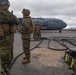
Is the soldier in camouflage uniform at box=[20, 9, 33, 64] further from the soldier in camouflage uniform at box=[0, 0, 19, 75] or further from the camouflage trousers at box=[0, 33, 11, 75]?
the camouflage trousers at box=[0, 33, 11, 75]

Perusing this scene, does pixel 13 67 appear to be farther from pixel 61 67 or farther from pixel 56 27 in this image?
pixel 56 27

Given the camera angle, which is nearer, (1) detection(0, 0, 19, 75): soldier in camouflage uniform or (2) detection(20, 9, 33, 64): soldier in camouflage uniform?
(1) detection(0, 0, 19, 75): soldier in camouflage uniform

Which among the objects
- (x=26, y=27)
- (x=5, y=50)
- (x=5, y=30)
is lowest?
(x=5, y=50)

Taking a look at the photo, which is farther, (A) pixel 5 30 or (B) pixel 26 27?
(B) pixel 26 27

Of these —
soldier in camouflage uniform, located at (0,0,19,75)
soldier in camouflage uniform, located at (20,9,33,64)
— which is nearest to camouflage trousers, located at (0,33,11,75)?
soldier in camouflage uniform, located at (0,0,19,75)

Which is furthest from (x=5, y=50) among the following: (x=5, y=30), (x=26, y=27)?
(x=26, y=27)

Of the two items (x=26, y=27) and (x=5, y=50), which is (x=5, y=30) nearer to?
(x=5, y=50)

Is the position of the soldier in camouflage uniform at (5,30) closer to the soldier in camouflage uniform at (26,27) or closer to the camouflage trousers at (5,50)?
the camouflage trousers at (5,50)

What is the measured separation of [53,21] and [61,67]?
142 feet

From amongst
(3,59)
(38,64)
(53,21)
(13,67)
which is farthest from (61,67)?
(53,21)

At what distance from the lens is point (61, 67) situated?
8484 millimetres

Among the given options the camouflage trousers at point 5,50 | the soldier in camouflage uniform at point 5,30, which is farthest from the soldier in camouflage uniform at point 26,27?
the camouflage trousers at point 5,50

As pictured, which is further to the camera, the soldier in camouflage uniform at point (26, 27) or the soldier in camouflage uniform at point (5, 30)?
the soldier in camouflage uniform at point (26, 27)

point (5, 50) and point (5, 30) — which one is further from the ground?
point (5, 30)
